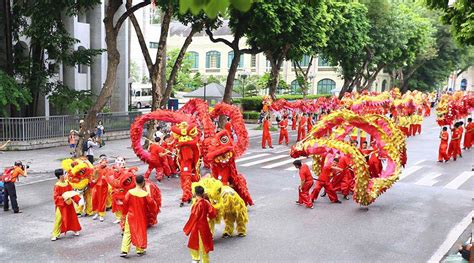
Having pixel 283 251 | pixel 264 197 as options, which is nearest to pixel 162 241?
pixel 283 251

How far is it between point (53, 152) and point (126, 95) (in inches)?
417

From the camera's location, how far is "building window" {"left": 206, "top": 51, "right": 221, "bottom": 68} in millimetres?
64750

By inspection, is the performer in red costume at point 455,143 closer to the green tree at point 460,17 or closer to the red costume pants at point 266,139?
the red costume pants at point 266,139

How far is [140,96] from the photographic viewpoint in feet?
172

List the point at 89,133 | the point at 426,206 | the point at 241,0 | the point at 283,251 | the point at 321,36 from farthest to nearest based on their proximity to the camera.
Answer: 1. the point at 321,36
2. the point at 89,133
3. the point at 426,206
4. the point at 283,251
5. the point at 241,0

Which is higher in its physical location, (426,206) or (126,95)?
(126,95)

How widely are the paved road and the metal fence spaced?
5.65 meters

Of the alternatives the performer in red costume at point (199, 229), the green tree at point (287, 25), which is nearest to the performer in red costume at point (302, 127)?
the green tree at point (287, 25)

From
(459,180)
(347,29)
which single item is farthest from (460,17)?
(347,29)

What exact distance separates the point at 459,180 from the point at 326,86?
47.0 meters

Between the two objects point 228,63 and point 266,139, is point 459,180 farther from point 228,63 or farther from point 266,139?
point 228,63

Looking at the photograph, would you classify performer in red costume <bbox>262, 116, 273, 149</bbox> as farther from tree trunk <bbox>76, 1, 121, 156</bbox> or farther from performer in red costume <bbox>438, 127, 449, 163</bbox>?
tree trunk <bbox>76, 1, 121, 156</bbox>

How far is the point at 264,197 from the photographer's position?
14.0 meters

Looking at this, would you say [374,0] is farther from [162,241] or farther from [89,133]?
[162,241]
